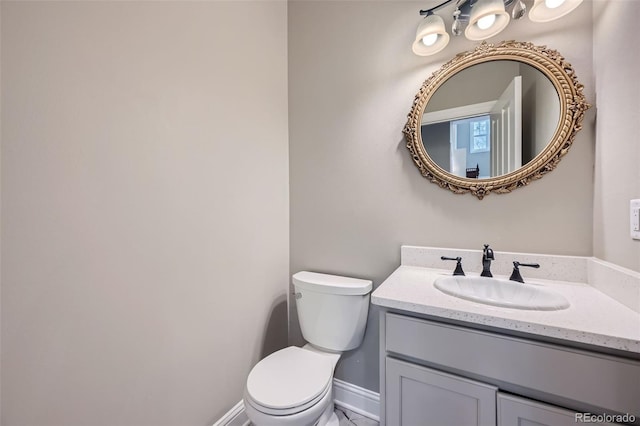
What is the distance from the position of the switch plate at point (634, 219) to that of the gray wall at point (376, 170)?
271mm

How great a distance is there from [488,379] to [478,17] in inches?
54.6

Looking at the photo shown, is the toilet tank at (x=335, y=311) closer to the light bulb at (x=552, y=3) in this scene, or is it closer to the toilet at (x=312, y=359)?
the toilet at (x=312, y=359)

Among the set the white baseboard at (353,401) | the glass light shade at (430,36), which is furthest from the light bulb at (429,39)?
the white baseboard at (353,401)

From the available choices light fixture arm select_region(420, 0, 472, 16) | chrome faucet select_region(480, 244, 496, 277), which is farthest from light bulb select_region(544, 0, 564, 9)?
chrome faucet select_region(480, 244, 496, 277)

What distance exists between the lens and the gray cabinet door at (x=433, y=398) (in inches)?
31.7

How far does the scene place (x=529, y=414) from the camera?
747 mm

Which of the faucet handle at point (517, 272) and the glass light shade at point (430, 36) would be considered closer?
the faucet handle at point (517, 272)

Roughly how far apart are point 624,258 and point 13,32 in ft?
6.37

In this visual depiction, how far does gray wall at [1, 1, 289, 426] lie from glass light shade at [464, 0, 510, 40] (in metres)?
1.07

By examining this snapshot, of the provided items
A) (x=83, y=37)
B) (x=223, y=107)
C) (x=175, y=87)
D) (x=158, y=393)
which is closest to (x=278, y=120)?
(x=223, y=107)

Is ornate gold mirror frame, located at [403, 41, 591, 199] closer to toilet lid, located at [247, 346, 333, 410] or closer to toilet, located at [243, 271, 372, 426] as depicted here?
toilet, located at [243, 271, 372, 426]

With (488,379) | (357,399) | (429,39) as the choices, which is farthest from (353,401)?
(429,39)

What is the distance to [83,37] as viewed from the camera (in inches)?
31.4

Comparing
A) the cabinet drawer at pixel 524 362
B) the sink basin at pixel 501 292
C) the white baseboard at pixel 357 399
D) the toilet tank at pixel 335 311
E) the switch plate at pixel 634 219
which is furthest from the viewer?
the white baseboard at pixel 357 399
